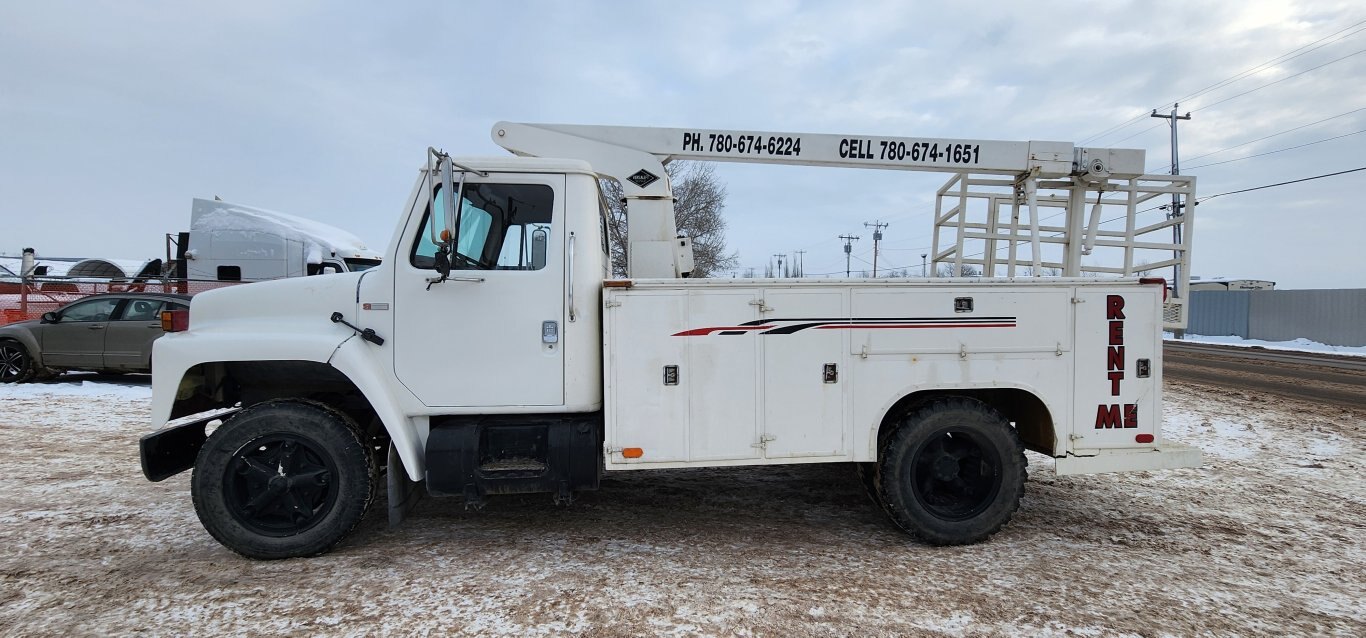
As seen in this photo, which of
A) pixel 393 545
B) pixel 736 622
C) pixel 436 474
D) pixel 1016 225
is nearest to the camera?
pixel 736 622

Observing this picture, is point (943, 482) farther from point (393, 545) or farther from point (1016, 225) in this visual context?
point (393, 545)

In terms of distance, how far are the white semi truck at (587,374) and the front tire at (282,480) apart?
0.01 metres

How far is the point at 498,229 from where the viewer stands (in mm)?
A: 4129

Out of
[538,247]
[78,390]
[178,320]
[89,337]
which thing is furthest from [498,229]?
[89,337]

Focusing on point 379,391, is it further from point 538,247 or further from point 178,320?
point 178,320

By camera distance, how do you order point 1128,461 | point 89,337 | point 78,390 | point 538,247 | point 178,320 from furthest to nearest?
1. point 89,337
2. point 78,390
3. point 1128,461
4. point 178,320
5. point 538,247

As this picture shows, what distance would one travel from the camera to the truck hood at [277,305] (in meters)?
4.03

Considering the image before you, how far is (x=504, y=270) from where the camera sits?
402cm

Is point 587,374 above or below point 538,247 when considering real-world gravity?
below

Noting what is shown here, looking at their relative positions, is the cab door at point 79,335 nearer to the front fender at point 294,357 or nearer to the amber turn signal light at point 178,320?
the amber turn signal light at point 178,320

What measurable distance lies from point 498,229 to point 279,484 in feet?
6.41

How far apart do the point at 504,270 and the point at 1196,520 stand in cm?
499

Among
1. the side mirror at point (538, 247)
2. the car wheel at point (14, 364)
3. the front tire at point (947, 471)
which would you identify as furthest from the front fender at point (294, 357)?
the car wheel at point (14, 364)

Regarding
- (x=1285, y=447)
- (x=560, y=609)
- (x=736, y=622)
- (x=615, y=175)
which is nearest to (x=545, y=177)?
(x=615, y=175)
